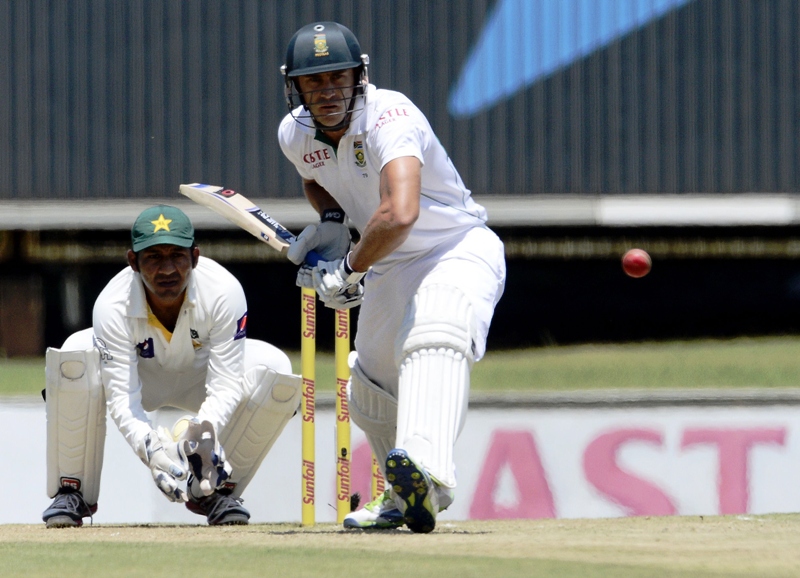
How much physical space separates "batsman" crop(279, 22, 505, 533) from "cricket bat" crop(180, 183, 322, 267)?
0.25 metres

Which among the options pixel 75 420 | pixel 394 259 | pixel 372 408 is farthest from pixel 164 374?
pixel 394 259

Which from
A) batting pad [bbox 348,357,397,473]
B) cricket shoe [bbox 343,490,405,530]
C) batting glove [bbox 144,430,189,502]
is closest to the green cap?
batting glove [bbox 144,430,189,502]

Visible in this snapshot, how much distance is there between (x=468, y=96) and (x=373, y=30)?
2.50ft

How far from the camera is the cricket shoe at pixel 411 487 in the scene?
2.81 meters

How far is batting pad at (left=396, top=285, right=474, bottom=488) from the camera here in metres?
2.94

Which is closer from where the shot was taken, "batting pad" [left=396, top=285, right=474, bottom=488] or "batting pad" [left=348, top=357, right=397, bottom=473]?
"batting pad" [left=396, top=285, right=474, bottom=488]

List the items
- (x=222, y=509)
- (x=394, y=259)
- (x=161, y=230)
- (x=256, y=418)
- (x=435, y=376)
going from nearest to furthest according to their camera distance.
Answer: (x=435, y=376) → (x=394, y=259) → (x=161, y=230) → (x=222, y=509) → (x=256, y=418)

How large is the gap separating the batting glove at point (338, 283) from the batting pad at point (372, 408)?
288mm

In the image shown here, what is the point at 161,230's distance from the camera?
12.5 feet

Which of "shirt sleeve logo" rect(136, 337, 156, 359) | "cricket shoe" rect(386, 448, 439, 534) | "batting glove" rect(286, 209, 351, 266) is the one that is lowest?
"cricket shoe" rect(386, 448, 439, 534)

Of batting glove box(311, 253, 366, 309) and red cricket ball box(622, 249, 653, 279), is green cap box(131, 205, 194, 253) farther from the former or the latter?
red cricket ball box(622, 249, 653, 279)

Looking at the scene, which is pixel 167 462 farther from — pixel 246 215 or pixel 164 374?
pixel 246 215

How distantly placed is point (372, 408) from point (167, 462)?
0.61 m

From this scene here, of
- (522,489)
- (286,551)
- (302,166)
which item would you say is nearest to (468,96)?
(522,489)
